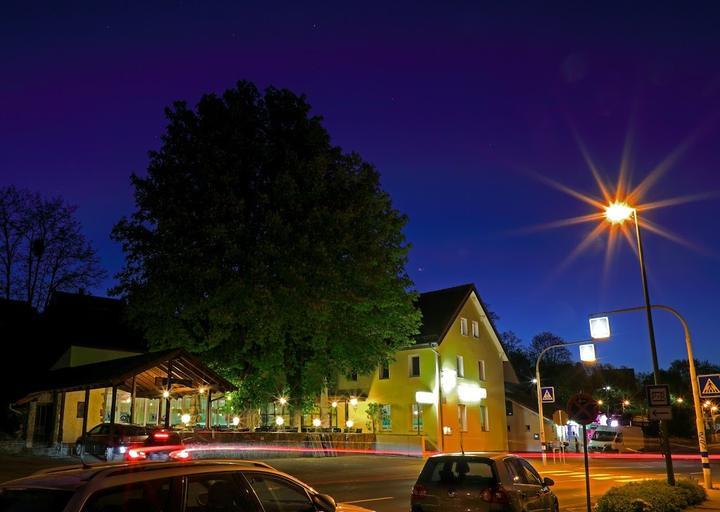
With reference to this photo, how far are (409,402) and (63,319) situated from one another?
22250mm

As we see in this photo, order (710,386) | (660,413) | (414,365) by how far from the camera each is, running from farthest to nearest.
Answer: (414,365), (710,386), (660,413)

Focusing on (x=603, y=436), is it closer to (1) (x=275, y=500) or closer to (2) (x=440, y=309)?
(2) (x=440, y=309)

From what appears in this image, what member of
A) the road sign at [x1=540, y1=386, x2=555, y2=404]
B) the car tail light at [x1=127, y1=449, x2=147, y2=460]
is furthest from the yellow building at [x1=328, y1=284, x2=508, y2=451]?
the car tail light at [x1=127, y1=449, x2=147, y2=460]

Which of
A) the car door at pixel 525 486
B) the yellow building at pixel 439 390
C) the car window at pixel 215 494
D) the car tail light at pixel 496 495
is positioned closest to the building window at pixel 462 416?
the yellow building at pixel 439 390

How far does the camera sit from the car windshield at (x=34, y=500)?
4.30 metres

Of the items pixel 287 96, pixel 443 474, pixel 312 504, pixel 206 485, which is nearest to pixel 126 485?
pixel 206 485

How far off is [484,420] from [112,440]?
2885cm

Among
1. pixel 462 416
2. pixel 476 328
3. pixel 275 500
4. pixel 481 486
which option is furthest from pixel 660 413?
pixel 476 328

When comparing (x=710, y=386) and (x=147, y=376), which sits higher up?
(x=147, y=376)

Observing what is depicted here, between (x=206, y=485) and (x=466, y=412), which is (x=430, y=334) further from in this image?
(x=206, y=485)

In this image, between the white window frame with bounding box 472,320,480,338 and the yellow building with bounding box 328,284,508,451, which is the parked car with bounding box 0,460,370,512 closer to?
the yellow building with bounding box 328,284,508,451

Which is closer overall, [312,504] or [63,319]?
[312,504]

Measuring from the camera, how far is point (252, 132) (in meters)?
32.3

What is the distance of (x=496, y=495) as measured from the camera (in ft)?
31.6
